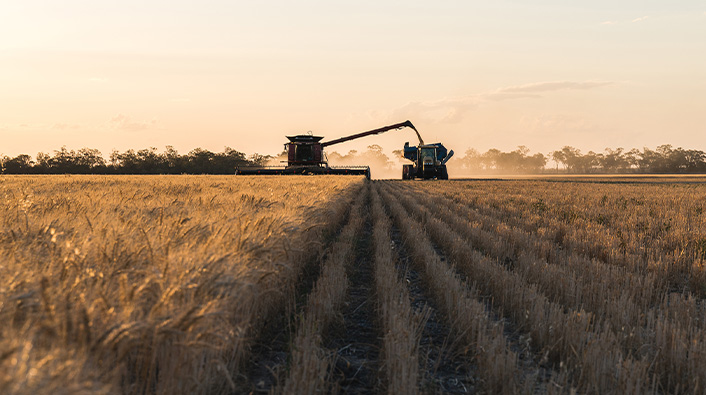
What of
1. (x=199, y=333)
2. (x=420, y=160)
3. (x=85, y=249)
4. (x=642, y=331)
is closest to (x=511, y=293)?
(x=642, y=331)

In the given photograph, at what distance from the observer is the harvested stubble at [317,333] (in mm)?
2863

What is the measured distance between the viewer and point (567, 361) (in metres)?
3.23

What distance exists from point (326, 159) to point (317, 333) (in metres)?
37.0

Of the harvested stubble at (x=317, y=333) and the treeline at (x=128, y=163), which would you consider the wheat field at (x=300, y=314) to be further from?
the treeline at (x=128, y=163)

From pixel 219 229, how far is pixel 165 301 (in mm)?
1655

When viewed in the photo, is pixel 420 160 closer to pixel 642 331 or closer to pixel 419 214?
pixel 419 214

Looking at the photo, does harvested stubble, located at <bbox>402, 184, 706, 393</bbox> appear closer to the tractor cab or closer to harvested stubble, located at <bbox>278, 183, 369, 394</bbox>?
harvested stubble, located at <bbox>278, 183, 369, 394</bbox>

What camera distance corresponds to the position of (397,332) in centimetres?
361

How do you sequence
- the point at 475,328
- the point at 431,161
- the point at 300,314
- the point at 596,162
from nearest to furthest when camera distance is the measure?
1. the point at 475,328
2. the point at 300,314
3. the point at 431,161
4. the point at 596,162

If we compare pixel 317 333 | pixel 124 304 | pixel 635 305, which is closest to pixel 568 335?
pixel 635 305

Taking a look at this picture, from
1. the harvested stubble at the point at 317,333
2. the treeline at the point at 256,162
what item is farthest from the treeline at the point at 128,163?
the harvested stubble at the point at 317,333

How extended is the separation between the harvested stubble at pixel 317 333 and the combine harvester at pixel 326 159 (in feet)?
99.1

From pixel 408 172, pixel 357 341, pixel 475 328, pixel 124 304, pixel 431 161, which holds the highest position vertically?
pixel 431 161

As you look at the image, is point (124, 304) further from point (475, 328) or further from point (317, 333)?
point (475, 328)
